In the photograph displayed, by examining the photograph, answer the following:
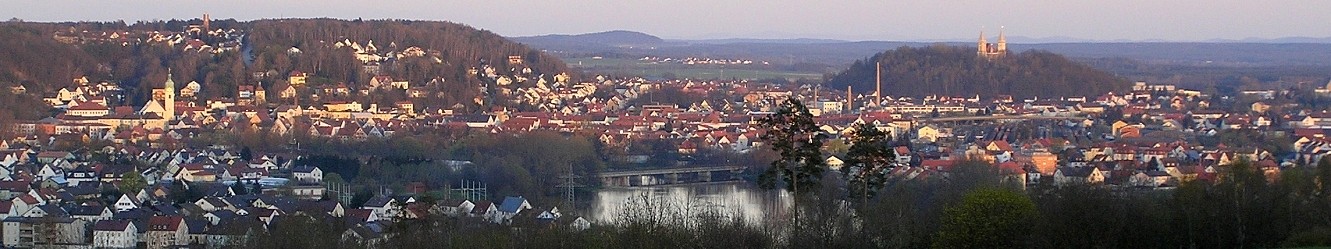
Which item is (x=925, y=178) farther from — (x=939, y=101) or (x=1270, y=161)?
(x=939, y=101)

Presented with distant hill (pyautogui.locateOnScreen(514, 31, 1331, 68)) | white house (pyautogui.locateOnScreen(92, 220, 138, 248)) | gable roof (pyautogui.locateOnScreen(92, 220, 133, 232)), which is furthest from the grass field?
white house (pyautogui.locateOnScreen(92, 220, 138, 248))

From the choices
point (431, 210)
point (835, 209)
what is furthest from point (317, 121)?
point (835, 209)

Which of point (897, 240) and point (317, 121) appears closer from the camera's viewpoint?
point (897, 240)

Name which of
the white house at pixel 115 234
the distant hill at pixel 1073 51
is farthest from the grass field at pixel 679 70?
the white house at pixel 115 234

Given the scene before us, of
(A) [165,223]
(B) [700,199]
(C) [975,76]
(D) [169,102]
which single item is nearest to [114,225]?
(A) [165,223]

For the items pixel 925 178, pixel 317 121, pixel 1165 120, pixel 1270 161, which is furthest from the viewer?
pixel 1165 120

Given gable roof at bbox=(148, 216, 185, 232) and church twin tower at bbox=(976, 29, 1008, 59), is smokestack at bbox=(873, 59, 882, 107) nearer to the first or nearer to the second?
church twin tower at bbox=(976, 29, 1008, 59)
